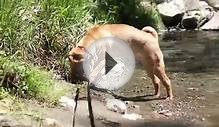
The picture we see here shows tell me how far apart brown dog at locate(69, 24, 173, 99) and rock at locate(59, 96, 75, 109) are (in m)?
Result: 1.15

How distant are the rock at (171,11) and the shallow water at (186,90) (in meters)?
6.88

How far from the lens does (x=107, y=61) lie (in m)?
8.67

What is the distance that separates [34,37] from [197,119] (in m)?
2.67

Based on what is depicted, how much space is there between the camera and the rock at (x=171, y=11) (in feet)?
67.4

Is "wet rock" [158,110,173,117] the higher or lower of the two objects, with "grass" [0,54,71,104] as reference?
→ lower

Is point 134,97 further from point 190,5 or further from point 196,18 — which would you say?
point 190,5

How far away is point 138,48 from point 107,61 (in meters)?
0.76

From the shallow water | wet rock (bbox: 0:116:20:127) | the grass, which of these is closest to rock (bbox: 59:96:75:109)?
the grass

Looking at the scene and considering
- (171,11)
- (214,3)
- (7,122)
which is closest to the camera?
(7,122)

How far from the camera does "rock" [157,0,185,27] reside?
20531 mm

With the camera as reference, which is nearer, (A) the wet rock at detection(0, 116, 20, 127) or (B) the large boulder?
(A) the wet rock at detection(0, 116, 20, 127)

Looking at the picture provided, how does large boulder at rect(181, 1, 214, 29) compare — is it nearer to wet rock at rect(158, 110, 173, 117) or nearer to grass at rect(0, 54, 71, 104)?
wet rock at rect(158, 110, 173, 117)

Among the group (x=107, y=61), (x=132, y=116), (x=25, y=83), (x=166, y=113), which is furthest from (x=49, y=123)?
(x=107, y=61)

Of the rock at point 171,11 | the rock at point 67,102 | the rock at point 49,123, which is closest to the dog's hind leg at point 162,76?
the rock at point 67,102
